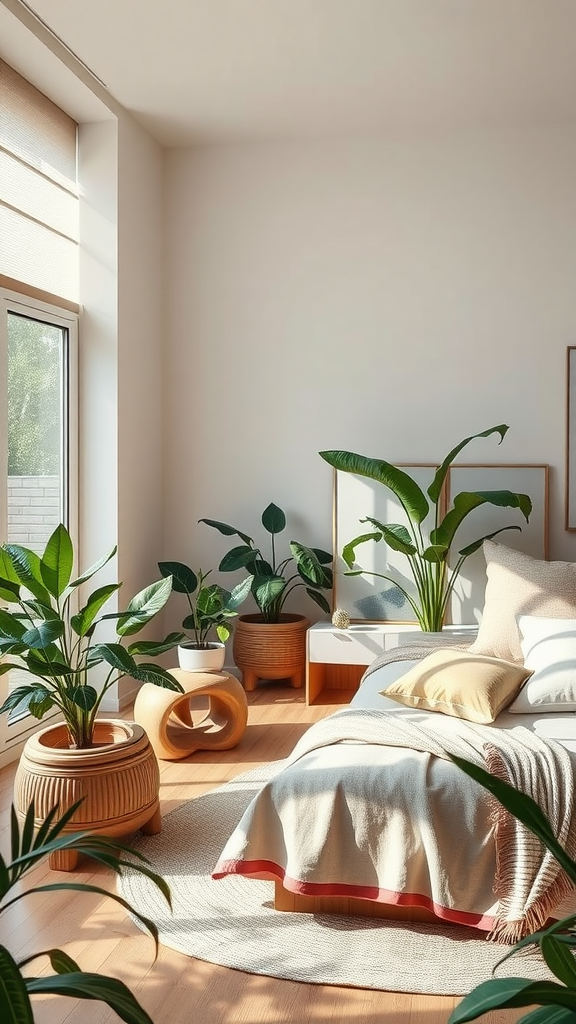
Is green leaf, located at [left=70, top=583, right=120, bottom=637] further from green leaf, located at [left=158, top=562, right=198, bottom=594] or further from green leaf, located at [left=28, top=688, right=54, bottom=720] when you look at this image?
green leaf, located at [left=158, top=562, right=198, bottom=594]

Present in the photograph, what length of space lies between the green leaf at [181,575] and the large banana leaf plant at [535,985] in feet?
13.6

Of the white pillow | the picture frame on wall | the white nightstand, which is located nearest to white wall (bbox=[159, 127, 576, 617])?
the picture frame on wall

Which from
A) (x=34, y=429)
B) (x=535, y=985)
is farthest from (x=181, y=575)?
(x=535, y=985)

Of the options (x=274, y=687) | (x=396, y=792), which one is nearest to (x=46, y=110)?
(x=274, y=687)

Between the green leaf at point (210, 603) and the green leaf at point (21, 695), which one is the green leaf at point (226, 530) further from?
the green leaf at point (21, 695)

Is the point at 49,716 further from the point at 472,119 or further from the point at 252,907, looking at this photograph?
the point at 472,119

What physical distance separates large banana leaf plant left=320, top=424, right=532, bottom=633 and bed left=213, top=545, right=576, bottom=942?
2.02 m

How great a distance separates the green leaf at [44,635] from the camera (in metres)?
2.84

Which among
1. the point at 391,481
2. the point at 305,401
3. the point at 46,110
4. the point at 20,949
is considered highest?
the point at 46,110

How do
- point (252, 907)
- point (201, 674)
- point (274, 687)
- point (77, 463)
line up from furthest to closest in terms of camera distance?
point (274, 687), point (77, 463), point (201, 674), point (252, 907)

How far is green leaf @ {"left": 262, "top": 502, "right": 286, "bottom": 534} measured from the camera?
5.45 m

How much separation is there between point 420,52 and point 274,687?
3.45 m

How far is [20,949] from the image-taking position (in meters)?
2.59

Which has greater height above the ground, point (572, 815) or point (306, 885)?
point (572, 815)
